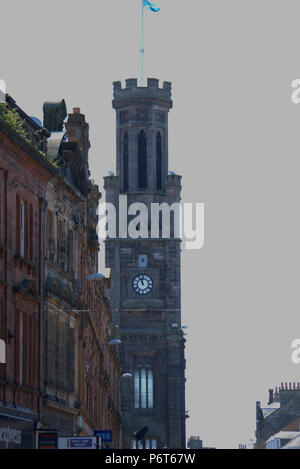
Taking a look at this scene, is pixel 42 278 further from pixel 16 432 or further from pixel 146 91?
pixel 146 91

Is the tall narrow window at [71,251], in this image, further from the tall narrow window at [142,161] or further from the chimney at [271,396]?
the chimney at [271,396]

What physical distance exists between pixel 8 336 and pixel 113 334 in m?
52.4

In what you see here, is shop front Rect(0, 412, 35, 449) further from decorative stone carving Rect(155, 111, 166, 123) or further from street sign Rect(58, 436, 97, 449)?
decorative stone carving Rect(155, 111, 166, 123)

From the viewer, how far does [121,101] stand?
4343 inches

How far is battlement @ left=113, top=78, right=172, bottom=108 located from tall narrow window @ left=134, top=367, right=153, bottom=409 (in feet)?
82.5

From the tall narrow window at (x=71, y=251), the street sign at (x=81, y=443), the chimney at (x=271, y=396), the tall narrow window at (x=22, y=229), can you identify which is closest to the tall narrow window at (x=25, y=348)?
the tall narrow window at (x=22, y=229)

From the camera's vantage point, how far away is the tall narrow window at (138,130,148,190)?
107875 mm

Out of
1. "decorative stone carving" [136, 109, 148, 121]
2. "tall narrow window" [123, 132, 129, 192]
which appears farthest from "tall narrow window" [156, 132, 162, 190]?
"tall narrow window" [123, 132, 129, 192]

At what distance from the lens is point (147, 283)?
344ft

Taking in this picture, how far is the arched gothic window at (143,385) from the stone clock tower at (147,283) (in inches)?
3.4

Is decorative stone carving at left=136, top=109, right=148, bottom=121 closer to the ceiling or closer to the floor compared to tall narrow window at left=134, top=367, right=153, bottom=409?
closer to the ceiling

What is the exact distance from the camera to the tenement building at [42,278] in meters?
33.8

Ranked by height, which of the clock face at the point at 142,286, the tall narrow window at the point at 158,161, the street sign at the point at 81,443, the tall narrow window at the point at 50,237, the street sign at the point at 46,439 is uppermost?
the tall narrow window at the point at 158,161
